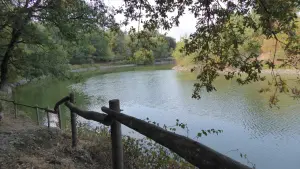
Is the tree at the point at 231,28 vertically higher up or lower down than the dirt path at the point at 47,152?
higher up

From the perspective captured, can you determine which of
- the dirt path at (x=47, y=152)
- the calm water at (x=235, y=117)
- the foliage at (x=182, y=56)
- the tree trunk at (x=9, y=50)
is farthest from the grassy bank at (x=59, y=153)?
the calm water at (x=235, y=117)

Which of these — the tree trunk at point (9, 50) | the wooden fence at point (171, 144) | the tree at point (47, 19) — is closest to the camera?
the wooden fence at point (171, 144)

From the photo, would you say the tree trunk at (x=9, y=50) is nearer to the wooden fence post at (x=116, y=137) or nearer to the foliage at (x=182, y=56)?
the foliage at (x=182, y=56)

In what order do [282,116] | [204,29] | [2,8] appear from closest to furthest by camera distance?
[204,29] < [2,8] < [282,116]

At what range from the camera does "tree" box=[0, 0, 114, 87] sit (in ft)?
20.6

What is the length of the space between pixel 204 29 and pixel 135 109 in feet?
43.2

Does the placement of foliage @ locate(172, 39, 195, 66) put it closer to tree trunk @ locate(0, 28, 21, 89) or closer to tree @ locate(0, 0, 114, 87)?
tree @ locate(0, 0, 114, 87)

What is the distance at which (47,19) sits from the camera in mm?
6867

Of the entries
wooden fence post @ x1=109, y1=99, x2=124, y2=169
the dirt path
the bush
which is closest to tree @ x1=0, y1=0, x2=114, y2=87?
the bush

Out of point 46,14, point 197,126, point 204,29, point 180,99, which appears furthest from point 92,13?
point 180,99

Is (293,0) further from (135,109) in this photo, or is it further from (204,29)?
(135,109)

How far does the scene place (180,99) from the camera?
18969 millimetres

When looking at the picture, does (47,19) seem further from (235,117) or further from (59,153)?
(235,117)

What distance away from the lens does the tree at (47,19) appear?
20.6 ft
